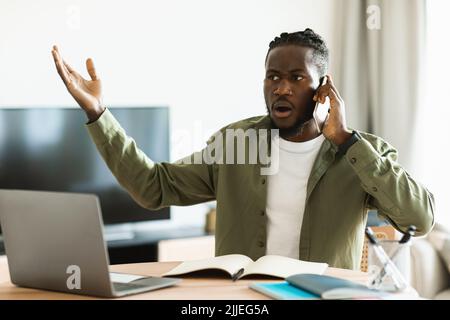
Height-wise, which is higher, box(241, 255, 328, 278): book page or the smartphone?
the smartphone

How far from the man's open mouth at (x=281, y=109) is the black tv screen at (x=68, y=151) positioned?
1.69 m

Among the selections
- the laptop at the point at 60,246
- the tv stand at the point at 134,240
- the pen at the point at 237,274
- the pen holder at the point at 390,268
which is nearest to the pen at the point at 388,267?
the pen holder at the point at 390,268

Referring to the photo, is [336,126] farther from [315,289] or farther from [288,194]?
[315,289]

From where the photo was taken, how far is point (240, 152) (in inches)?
87.0

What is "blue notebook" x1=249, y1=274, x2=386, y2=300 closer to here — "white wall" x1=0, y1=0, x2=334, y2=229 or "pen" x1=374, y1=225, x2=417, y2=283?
"pen" x1=374, y1=225, x2=417, y2=283

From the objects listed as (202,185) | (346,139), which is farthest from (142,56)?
(346,139)

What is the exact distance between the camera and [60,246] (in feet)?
4.85

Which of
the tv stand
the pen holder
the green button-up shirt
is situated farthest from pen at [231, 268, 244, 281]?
the tv stand

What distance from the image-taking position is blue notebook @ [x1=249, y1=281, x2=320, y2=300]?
140 centimetres

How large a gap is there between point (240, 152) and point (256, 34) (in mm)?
2162

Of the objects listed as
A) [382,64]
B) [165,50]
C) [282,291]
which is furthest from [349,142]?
[382,64]

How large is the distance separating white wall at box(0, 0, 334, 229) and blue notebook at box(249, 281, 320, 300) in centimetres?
238

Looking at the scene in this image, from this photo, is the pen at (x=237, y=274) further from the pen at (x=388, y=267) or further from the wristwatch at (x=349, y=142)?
the wristwatch at (x=349, y=142)

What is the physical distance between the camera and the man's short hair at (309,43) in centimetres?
221
